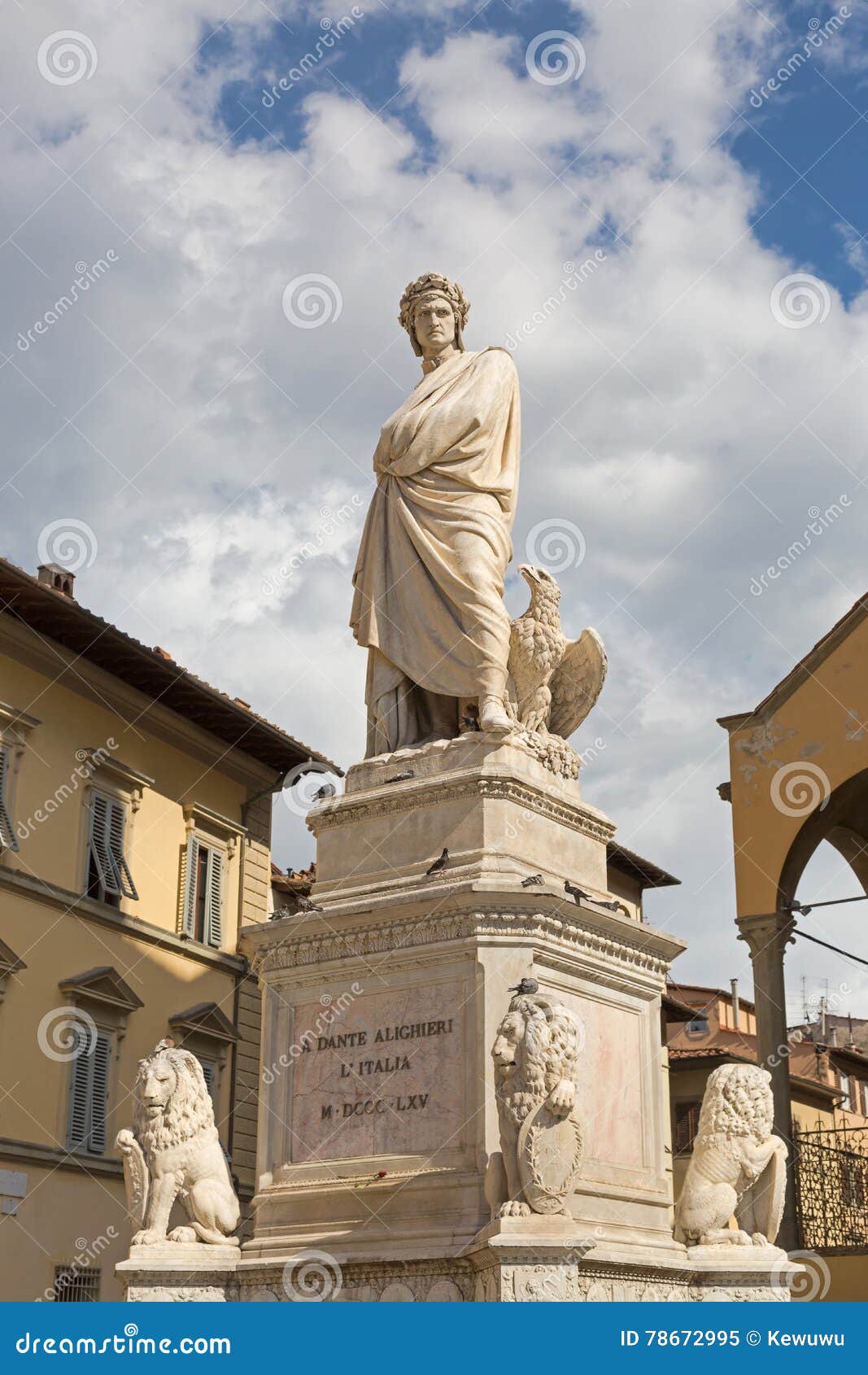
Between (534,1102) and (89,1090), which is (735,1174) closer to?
(534,1102)

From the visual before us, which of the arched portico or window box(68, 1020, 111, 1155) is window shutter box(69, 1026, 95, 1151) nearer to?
window box(68, 1020, 111, 1155)

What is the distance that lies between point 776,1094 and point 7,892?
1132 cm

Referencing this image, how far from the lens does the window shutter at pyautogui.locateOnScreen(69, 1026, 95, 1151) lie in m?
24.3

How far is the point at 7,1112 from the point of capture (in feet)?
75.2

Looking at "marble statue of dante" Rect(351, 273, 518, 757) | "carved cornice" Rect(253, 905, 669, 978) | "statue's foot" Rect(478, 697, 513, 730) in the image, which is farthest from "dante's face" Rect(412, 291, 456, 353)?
"carved cornice" Rect(253, 905, 669, 978)

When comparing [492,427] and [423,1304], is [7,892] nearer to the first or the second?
[492,427]

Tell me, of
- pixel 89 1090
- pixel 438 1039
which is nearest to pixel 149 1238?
pixel 438 1039

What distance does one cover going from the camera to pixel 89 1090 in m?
24.8

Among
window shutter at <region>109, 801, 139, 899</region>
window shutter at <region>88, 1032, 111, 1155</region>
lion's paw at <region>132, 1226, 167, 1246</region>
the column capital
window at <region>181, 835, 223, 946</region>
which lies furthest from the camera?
window at <region>181, 835, 223, 946</region>

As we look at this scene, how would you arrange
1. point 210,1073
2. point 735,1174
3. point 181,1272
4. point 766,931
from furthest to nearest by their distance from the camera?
point 210,1073, point 766,931, point 735,1174, point 181,1272

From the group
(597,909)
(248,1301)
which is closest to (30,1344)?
(248,1301)

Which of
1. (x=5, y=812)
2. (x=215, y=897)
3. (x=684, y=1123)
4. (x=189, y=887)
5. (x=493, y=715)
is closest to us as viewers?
(x=493, y=715)

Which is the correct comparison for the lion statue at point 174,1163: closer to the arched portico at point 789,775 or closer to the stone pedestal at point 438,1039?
the stone pedestal at point 438,1039

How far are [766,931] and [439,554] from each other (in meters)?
8.90
